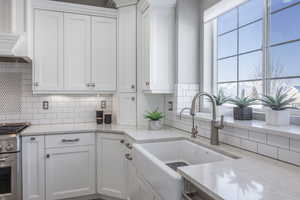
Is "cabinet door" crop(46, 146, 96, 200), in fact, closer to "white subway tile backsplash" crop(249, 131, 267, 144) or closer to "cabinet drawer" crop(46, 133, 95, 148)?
"cabinet drawer" crop(46, 133, 95, 148)

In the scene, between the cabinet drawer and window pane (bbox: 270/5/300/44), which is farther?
the cabinet drawer

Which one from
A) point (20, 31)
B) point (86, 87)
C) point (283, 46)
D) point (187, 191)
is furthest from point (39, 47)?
point (283, 46)

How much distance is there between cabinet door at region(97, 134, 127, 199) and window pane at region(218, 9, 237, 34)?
5.30 feet

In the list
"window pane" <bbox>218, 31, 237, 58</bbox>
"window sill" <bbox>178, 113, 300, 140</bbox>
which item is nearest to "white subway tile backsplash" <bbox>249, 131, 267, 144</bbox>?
"window sill" <bbox>178, 113, 300, 140</bbox>

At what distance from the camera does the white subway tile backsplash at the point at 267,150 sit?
1.24 metres

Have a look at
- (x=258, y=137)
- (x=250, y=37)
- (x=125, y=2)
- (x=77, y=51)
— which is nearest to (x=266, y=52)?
(x=250, y=37)

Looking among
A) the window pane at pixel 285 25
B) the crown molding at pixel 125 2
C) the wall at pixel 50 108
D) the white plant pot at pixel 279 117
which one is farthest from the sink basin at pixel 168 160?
the crown molding at pixel 125 2

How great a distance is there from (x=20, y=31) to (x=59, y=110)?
108 cm

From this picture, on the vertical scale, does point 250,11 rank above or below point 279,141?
above

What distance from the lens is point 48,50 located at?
2572mm

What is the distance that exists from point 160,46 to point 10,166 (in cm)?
204

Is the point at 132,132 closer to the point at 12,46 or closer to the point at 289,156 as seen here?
the point at 289,156

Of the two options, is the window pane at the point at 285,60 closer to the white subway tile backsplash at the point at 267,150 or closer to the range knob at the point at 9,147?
the white subway tile backsplash at the point at 267,150

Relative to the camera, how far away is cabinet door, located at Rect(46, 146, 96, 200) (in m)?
2.34
